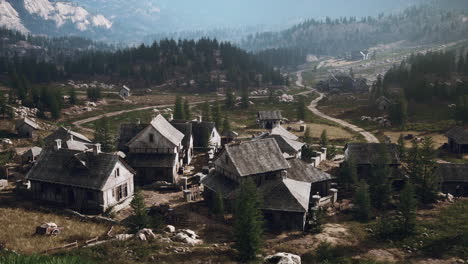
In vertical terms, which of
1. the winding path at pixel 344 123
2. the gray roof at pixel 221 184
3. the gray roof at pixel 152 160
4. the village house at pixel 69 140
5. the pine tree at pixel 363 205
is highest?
the village house at pixel 69 140

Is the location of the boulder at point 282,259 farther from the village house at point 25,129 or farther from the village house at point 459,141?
the village house at point 25,129

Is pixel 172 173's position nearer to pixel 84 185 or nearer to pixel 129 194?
pixel 129 194

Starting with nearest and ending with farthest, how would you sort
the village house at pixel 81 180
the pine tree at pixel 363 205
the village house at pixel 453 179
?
the village house at pixel 81 180
the pine tree at pixel 363 205
the village house at pixel 453 179

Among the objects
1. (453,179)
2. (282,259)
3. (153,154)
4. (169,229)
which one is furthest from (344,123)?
(282,259)

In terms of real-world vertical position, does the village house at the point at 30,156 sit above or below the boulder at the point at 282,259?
above

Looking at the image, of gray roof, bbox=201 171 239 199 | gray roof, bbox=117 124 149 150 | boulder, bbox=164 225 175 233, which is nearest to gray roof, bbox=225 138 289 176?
gray roof, bbox=201 171 239 199

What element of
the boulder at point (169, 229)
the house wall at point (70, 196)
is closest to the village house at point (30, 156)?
the house wall at point (70, 196)

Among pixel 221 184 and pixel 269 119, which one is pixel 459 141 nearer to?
pixel 269 119
